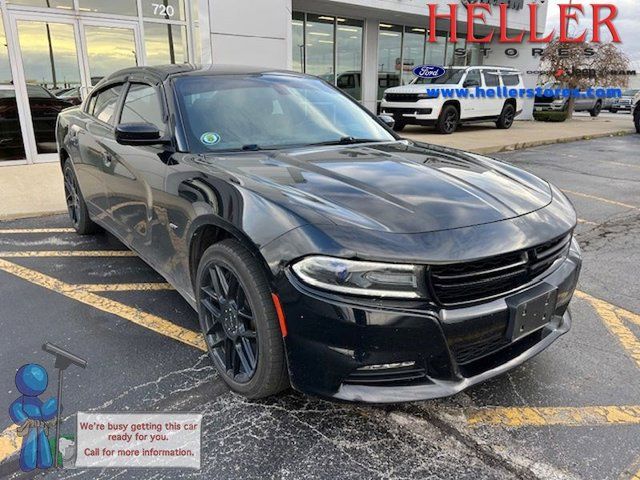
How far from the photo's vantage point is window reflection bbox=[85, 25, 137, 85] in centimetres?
947

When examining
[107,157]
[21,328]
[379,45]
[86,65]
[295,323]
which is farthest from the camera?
[379,45]

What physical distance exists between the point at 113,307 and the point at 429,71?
624 inches

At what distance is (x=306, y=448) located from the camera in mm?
2189

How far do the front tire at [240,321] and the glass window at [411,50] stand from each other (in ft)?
55.9

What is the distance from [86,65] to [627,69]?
67.6ft

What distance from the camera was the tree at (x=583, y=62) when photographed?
19859 millimetres

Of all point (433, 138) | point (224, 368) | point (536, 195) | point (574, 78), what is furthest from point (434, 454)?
point (574, 78)

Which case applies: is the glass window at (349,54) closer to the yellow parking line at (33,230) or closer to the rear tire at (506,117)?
the rear tire at (506,117)

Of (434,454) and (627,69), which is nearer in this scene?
(434,454)

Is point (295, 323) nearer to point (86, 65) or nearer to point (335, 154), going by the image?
point (335, 154)

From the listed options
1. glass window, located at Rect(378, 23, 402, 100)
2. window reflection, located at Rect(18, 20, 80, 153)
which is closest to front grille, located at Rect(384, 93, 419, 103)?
glass window, located at Rect(378, 23, 402, 100)

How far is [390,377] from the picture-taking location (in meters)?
2.03

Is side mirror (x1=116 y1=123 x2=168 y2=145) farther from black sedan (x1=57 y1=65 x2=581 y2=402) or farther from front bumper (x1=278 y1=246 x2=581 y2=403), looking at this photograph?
front bumper (x1=278 y1=246 x2=581 y2=403)

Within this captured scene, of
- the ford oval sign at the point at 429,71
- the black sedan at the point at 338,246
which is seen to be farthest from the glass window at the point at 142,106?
the ford oval sign at the point at 429,71
